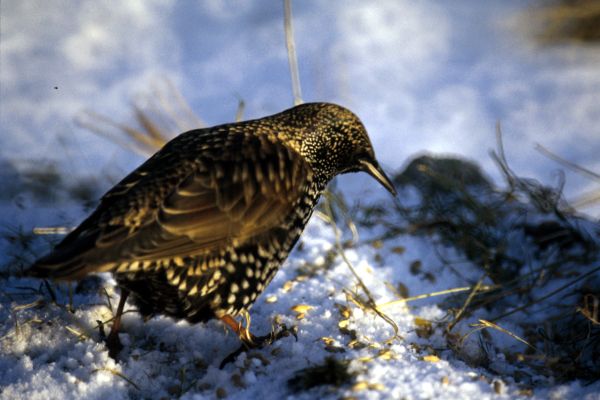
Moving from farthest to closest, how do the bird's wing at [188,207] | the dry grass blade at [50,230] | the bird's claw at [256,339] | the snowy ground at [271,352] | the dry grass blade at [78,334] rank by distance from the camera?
the dry grass blade at [50,230]
the dry grass blade at [78,334]
the bird's claw at [256,339]
the snowy ground at [271,352]
the bird's wing at [188,207]

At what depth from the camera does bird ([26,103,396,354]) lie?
84.7 inches

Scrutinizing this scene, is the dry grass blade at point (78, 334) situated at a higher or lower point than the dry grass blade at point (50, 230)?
lower

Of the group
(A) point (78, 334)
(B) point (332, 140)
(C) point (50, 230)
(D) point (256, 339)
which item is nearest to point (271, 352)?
(D) point (256, 339)

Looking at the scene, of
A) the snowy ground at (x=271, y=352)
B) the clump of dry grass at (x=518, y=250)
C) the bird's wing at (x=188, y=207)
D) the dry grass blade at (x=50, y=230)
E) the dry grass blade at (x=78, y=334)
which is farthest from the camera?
the dry grass blade at (x=50, y=230)

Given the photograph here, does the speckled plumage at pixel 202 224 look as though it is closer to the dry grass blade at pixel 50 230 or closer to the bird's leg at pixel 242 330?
the bird's leg at pixel 242 330

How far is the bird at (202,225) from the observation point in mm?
2150

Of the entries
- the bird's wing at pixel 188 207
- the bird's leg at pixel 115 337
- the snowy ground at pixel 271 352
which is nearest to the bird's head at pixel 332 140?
the bird's wing at pixel 188 207

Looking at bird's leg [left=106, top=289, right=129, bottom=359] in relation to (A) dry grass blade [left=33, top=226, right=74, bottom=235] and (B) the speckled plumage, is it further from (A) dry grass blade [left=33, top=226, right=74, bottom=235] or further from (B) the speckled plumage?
(A) dry grass blade [left=33, top=226, right=74, bottom=235]

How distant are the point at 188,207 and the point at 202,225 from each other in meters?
0.09

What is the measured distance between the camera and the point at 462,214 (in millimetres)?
4219

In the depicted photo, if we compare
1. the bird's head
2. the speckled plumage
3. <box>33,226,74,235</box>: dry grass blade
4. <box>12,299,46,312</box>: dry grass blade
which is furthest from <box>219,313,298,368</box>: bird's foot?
<box>33,226,74,235</box>: dry grass blade

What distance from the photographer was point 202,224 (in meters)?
2.28

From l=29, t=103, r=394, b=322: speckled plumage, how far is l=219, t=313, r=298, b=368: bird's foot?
0.61ft

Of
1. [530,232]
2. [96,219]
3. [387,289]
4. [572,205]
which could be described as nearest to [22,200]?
[96,219]
